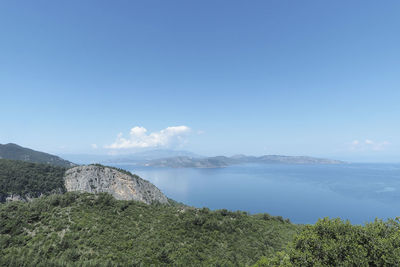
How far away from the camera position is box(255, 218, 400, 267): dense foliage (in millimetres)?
9586

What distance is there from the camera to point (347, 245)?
10.4 meters

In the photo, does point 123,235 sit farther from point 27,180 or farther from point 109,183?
point 27,180

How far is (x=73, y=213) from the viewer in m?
24.4

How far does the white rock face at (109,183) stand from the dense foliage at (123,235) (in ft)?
171

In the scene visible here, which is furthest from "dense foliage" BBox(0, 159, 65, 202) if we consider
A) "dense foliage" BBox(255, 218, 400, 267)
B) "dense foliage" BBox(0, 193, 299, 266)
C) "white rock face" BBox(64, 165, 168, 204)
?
"dense foliage" BBox(255, 218, 400, 267)

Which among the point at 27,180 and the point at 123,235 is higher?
the point at 123,235

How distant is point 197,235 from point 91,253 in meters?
12.2

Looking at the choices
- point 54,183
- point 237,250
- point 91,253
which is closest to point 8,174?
point 54,183

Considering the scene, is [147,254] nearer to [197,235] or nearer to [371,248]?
[197,235]

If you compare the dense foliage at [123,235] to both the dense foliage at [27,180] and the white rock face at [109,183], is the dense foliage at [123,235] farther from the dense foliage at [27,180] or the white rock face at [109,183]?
the dense foliage at [27,180]

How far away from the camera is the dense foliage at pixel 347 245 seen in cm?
959

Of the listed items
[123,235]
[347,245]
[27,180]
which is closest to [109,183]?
[27,180]

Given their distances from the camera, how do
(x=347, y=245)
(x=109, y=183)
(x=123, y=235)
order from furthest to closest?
(x=109, y=183) < (x=123, y=235) < (x=347, y=245)

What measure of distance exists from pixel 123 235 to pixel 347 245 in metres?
21.8
